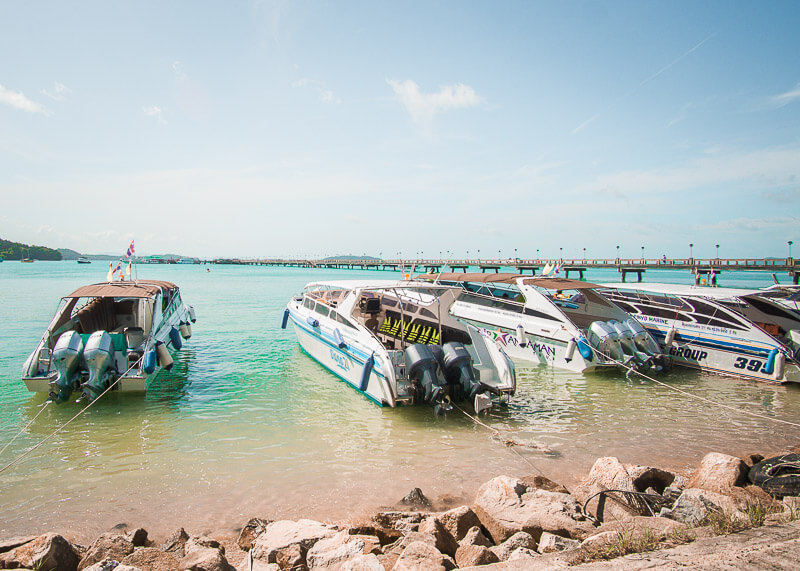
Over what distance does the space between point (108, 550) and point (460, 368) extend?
6187 mm

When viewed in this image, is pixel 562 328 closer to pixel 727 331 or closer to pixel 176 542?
pixel 727 331

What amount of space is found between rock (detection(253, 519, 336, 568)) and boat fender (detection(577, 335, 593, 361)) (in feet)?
30.0

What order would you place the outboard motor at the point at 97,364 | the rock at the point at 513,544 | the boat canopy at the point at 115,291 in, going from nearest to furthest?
the rock at the point at 513,544 < the outboard motor at the point at 97,364 < the boat canopy at the point at 115,291

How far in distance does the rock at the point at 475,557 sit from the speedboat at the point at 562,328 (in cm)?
606

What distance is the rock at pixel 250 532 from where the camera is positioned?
4.80 meters

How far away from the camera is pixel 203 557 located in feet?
13.3

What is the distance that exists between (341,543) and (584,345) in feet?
30.9

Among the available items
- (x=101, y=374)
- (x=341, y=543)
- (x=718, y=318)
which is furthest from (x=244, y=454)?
(x=718, y=318)

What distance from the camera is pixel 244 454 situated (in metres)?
7.36

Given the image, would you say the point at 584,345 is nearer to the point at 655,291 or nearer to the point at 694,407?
the point at 694,407

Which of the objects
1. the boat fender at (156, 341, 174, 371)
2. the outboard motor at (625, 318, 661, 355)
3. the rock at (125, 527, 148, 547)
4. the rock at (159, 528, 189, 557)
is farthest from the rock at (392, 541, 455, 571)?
the outboard motor at (625, 318, 661, 355)

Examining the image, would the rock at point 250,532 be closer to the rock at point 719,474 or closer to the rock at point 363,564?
the rock at point 363,564

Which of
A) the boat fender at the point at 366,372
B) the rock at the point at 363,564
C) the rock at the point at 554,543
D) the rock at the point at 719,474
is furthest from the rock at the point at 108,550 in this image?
the rock at the point at 719,474

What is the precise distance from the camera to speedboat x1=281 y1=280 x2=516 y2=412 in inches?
342
